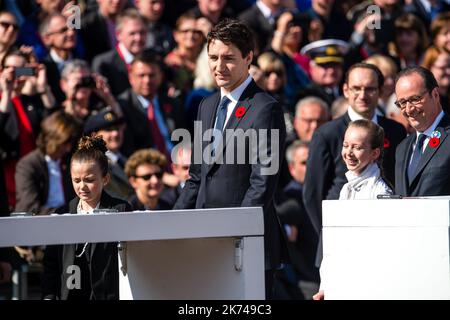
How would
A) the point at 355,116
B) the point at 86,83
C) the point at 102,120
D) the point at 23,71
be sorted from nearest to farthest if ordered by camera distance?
the point at 355,116, the point at 23,71, the point at 102,120, the point at 86,83

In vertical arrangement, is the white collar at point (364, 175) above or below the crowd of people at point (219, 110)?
below

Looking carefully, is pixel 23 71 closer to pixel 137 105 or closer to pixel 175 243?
pixel 137 105

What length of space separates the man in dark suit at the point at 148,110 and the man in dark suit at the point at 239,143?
3.41 metres

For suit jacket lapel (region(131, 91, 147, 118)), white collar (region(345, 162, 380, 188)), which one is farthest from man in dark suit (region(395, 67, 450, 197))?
suit jacket lapel (region(131, 91, 147, 118))

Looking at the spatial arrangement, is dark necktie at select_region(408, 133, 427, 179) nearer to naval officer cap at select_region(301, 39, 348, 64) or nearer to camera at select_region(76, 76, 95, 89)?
camera at select_region(76, 76, 95, 89)

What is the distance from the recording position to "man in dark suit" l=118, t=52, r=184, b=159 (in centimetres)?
970

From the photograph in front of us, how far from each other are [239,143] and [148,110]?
379cm

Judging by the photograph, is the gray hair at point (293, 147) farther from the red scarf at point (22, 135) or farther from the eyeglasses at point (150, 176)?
the red scarf at point (22, 135)

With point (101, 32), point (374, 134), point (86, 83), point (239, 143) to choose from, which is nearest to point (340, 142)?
point (374, 134)

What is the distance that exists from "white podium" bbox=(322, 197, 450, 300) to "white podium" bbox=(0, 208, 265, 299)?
0.35 meters

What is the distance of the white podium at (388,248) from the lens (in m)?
4.76

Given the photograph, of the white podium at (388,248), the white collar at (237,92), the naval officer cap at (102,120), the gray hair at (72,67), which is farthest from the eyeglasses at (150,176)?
the white podium at (388,248)

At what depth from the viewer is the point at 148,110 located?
9.80 metres
